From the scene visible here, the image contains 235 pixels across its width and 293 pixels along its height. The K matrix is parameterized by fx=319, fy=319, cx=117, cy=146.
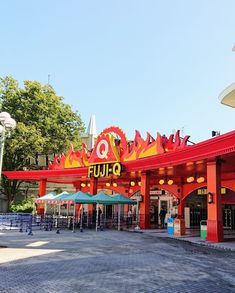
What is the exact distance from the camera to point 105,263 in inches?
391

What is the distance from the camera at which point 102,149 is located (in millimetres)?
25547

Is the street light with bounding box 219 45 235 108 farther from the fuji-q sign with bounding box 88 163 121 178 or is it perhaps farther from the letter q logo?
the letter q logo

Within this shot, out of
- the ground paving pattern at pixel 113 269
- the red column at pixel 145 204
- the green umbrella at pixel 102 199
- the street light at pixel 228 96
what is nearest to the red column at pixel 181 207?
the red column at pixel 145 204

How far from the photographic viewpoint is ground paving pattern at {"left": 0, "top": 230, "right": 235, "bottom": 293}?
7227 millimetres

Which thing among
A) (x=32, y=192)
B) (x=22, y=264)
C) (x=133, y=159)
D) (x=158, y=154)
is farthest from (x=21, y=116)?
(x=22, y=264)

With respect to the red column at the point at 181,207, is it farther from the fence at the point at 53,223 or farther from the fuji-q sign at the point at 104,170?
the fuji-q sign at the point at 104,170

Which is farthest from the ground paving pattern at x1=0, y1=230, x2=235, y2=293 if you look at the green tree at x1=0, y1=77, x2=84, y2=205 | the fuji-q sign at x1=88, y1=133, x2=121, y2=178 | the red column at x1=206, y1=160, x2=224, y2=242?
the green tree at x1=0, y1=77, x2=84, y2=205

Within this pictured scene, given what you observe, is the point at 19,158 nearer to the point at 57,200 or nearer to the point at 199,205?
the point at 57,200

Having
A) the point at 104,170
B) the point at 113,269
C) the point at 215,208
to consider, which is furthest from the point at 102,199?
the point at 113,269

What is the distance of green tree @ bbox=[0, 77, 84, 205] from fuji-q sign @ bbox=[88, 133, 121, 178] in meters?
10.5

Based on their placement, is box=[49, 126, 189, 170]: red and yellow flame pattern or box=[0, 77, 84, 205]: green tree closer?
box=[49, 126, 189, 170]: red and yellow flame pattern

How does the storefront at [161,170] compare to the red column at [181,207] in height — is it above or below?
above

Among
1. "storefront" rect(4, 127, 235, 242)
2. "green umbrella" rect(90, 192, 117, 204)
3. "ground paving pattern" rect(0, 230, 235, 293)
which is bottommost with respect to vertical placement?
"ground paving pattern" rect(0, 230, 235, 293)

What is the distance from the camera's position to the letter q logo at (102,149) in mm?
25172
